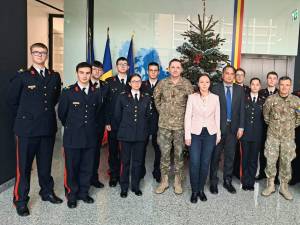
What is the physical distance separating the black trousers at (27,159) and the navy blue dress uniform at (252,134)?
88.8 inches

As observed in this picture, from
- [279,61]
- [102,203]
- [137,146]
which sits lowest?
[102,203]

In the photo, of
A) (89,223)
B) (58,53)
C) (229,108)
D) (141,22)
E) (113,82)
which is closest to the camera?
(89,223)

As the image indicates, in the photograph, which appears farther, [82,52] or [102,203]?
[82,52]

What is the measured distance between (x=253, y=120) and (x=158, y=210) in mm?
1564

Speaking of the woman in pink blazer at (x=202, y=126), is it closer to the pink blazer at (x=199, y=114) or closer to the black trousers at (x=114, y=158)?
the pink blazer at (x=199, y=114)

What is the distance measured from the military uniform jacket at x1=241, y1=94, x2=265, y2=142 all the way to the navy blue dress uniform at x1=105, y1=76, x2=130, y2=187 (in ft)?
4.84

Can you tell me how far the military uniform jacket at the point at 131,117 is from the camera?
339 centimetres

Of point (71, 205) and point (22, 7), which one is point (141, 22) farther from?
point (71, 205)

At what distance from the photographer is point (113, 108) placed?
3.76m

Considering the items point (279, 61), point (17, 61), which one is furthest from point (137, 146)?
point (279, 61)

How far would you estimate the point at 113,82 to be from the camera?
388 centimetres

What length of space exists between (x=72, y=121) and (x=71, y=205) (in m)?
0.86

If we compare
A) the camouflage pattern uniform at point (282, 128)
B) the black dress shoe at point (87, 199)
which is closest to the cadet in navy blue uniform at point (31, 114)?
the black dress shoe at point (87, 199)

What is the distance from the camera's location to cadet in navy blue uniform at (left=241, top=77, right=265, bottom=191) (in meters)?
3.66
